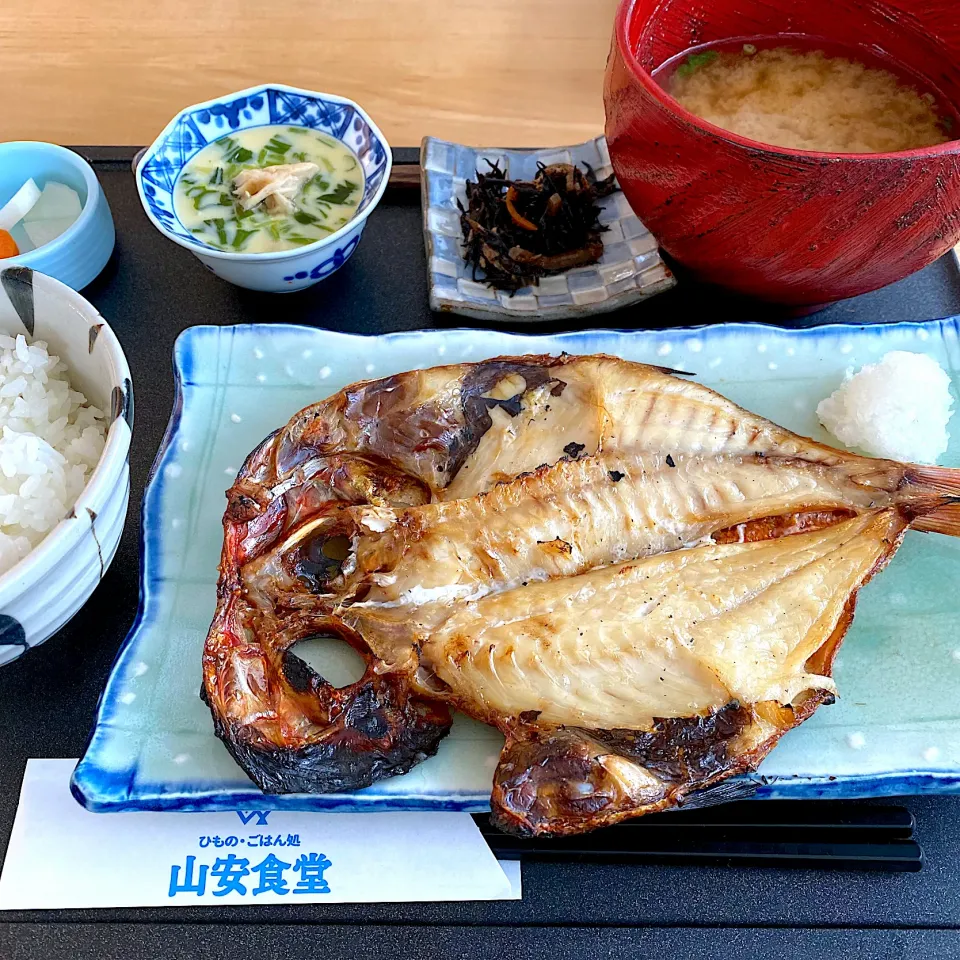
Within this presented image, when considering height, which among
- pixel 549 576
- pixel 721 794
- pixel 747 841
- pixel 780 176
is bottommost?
pixel 747 841

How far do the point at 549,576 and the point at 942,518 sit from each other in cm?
79

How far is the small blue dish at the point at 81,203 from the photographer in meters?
2.09

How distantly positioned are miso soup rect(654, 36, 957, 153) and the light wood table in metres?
0.83

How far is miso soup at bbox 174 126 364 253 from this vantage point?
2098mm

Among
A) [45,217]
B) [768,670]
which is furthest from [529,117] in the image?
[768,670]

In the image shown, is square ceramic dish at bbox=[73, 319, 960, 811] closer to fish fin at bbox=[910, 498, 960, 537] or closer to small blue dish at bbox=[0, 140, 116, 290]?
fish fin at bbox=[910, 498, 960, 537]

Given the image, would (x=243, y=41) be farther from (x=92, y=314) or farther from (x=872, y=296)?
(x=872, y=296)

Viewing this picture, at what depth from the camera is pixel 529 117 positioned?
Result: 9.28ft

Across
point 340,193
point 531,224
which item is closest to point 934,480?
point 531,224

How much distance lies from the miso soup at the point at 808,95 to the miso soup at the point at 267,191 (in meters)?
0.89

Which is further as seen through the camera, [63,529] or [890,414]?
[890,414]

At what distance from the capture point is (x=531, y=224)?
223cm

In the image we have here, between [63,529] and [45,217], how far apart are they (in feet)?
4.34

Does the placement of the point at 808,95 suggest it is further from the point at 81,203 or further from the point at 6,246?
the point at 6,246
